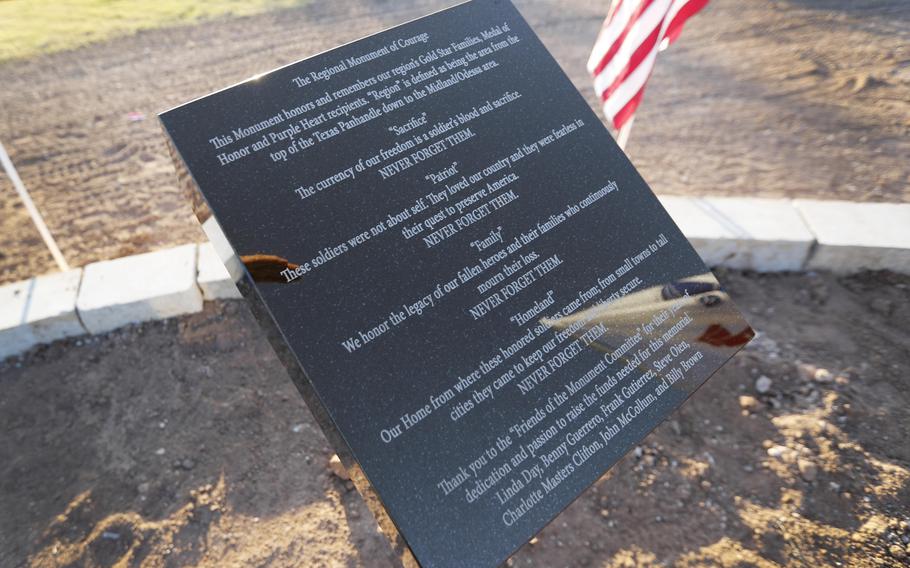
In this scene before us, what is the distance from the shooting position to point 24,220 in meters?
3.49

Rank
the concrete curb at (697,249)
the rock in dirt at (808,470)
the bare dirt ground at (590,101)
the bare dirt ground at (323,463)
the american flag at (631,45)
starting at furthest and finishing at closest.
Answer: the bare dirt ground at (590,101) → the concrete curb at (697,249) → the american flag at (631,45) → the rock in dirt at (808,470) → the bare dirt ground at (323,463)

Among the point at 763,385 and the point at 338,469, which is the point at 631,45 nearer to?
the point at 763,385

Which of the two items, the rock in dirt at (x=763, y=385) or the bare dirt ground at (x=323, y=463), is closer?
the bare dirt ground at (x=323, y=463)

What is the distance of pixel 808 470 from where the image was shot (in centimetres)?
221

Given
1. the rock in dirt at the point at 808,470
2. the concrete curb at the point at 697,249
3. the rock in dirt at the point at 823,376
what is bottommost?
the rock in dirt at the point at 808,470

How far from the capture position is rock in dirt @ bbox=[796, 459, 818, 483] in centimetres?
220

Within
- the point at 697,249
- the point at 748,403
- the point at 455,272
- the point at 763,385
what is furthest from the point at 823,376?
the point at 455,272

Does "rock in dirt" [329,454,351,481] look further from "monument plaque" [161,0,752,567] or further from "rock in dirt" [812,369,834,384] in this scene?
"rock in dirt" [812,369,834,384]

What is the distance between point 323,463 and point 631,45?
2.22 meters

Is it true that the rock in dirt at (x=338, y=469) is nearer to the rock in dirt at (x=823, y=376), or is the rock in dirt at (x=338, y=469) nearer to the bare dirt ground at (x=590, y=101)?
the bare dirt ground at (x=590, y=101)

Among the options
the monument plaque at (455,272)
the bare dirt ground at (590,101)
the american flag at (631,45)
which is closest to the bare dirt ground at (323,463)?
the monument plaque at (455,272)

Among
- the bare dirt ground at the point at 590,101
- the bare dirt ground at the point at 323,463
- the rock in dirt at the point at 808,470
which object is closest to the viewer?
the bare dirt ground at the point at 323,463

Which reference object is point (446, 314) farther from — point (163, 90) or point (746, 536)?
point (163, 90)

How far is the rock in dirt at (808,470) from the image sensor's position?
2.20 m
